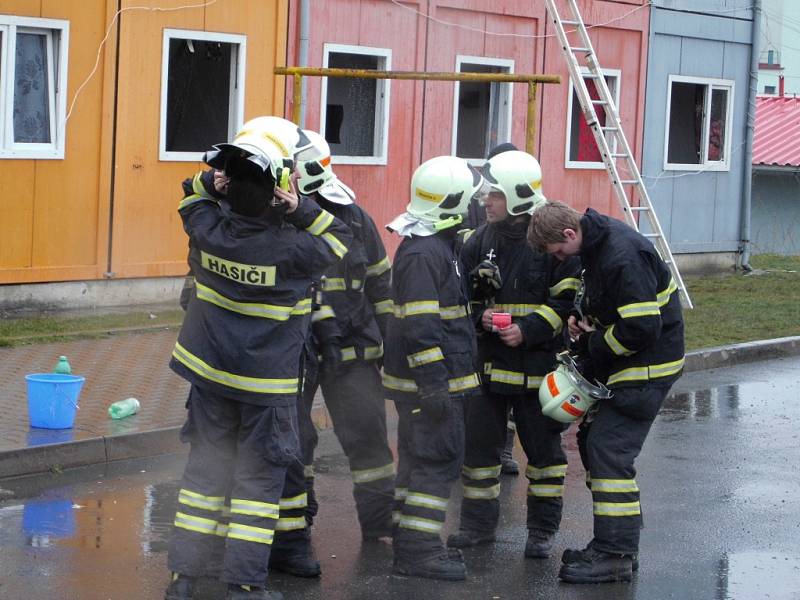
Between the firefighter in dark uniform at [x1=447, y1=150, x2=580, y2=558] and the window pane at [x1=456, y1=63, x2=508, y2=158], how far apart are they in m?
9.23

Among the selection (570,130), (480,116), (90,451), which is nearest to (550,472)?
(90,451)

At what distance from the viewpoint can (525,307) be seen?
646 centimetres

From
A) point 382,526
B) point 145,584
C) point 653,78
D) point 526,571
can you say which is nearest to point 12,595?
point 145,584

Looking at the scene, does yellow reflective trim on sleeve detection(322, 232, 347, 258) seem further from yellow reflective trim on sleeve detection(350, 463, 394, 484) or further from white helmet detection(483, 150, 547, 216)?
yellow reflective trim on sleeve detection(350, 463, 394, 484)

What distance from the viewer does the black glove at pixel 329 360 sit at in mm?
6250

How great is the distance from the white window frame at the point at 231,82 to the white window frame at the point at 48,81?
3.36 feet

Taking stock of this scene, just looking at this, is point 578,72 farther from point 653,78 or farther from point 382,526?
point 382,526

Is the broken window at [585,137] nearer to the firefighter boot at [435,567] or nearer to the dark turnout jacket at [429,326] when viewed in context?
the dark turnout jacket at [429,326]

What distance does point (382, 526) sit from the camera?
6516 mm

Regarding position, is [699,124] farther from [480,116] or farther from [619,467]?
[619,467]

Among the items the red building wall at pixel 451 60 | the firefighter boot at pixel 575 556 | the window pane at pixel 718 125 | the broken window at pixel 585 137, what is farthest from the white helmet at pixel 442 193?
the window pane at pixel 718 125

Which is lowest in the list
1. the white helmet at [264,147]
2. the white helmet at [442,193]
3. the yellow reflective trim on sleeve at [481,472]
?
the yellow reflective trim on sleeve at [481,472]

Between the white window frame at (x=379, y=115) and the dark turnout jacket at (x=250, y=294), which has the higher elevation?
the white window frame at (x=379, y=115)

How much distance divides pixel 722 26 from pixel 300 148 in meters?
13.7
